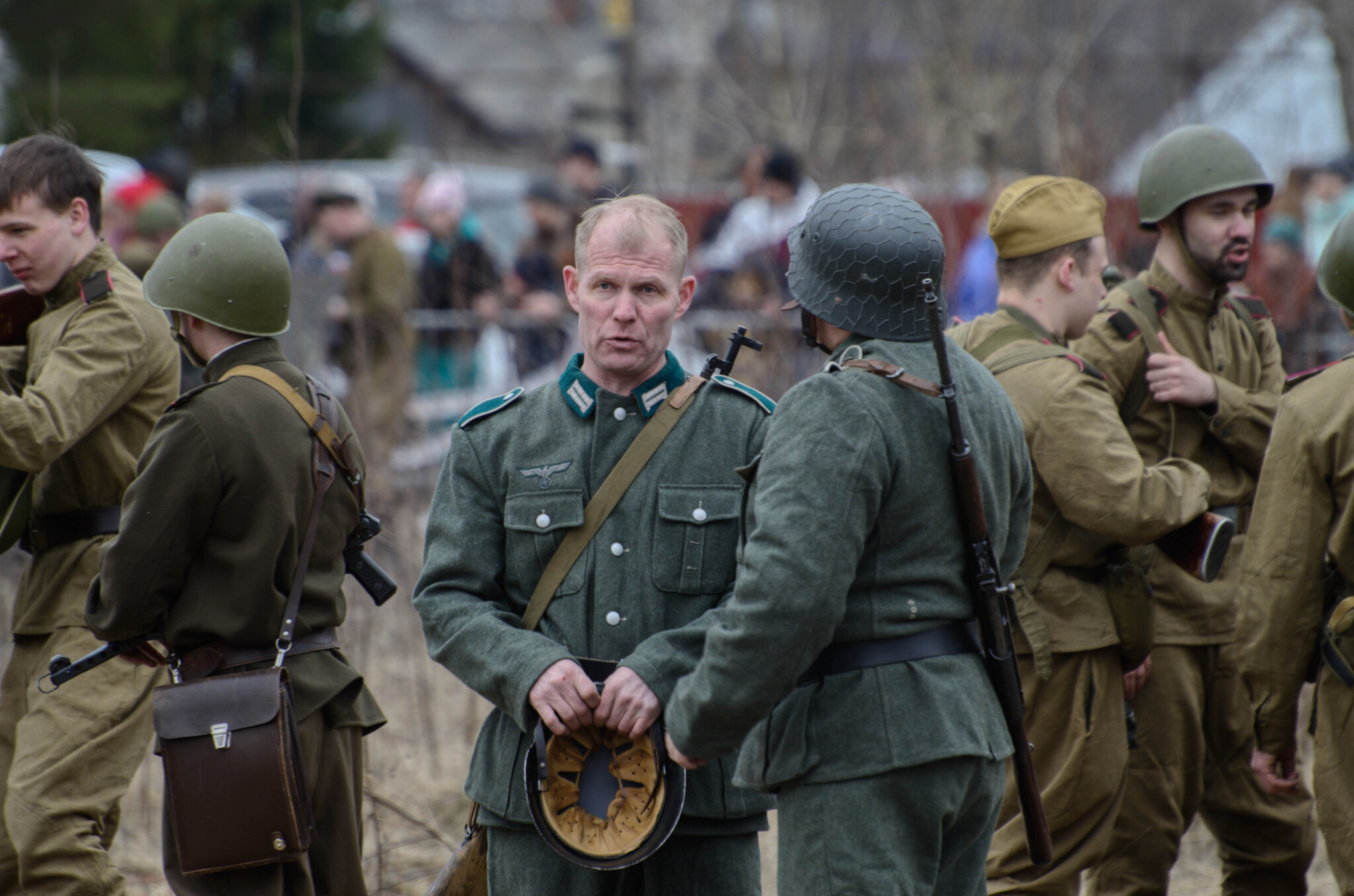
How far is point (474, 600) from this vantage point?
10.6ft

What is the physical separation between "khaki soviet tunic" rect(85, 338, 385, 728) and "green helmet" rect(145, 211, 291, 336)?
11 cm

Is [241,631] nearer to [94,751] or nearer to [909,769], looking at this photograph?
[94,751]

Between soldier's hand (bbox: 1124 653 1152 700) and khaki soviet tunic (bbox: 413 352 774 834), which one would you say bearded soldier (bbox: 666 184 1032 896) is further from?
soldier's hand (bbox: 1124 653 1152 700)

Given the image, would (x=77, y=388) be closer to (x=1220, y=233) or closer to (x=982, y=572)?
(x=982, y=572)

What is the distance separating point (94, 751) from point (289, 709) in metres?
0.94

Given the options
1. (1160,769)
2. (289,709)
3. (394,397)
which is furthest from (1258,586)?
(394,397)

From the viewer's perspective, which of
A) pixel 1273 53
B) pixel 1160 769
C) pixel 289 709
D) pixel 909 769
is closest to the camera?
pixel 909 769

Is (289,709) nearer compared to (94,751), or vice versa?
(289,709)

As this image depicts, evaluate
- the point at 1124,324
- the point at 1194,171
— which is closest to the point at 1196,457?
the point at 1124,324

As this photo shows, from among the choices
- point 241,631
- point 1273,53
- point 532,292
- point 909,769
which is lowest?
point 909,769

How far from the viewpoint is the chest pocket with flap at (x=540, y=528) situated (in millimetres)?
3219

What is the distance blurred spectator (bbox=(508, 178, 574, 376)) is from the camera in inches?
307

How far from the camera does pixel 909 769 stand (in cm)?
274

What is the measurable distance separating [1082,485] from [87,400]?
2703 millimetres
